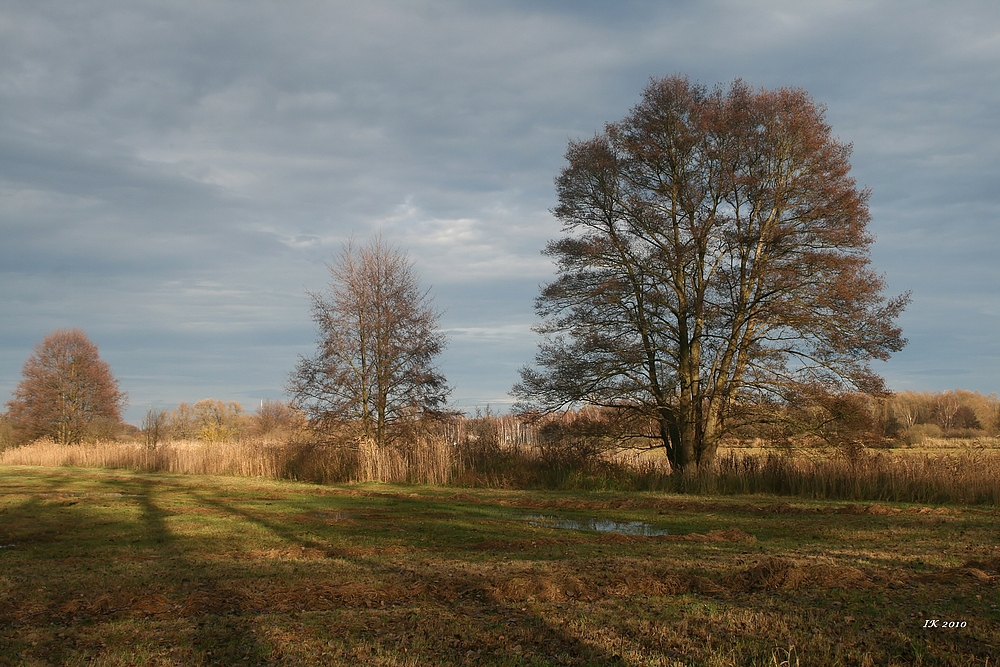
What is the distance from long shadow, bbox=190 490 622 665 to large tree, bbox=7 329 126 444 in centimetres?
4865

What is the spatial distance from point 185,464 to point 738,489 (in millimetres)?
21366

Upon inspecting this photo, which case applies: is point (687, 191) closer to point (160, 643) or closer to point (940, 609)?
point (940, 609)

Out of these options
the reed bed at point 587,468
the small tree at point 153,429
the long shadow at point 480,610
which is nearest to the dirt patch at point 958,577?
the long shadow at point 480,610

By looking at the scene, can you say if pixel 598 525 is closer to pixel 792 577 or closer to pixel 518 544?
pixel 518 544

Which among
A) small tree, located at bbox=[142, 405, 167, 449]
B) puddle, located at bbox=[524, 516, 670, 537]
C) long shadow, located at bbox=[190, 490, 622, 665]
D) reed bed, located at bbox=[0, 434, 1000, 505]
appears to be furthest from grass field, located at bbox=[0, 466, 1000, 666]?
small tree, located at bbox=[142, 405, 167, 449]

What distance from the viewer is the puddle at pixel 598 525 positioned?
12.0 m

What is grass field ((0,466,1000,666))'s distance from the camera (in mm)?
4961

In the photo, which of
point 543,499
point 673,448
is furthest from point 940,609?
point 673,448

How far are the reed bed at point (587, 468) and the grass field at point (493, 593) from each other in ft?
16.8

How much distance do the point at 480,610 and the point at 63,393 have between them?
53.0 metres

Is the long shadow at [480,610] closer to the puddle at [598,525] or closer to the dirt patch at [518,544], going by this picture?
the dirt patch at [518,544]

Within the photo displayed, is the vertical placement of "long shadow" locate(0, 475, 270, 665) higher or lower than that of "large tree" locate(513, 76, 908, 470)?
lower

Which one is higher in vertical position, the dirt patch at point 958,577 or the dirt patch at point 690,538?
the dirt patch at point 958,577

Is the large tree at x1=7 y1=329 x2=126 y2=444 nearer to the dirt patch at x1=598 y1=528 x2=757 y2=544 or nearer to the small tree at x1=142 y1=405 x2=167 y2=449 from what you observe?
the small tree at x1=142 y1=405 x2=167 y2=449
